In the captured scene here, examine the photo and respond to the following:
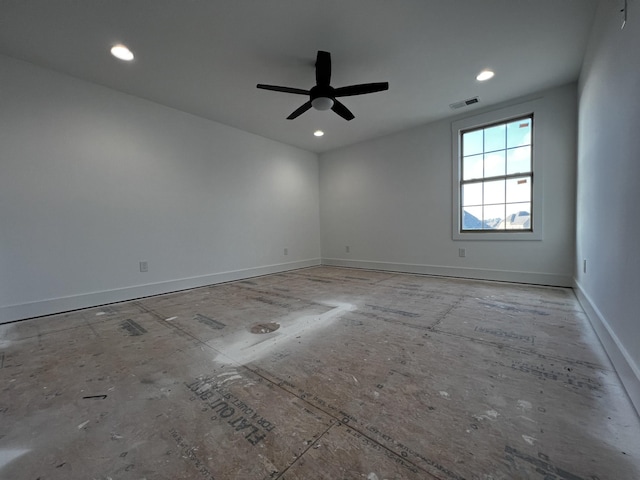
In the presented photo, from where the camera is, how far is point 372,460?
0.97 metres

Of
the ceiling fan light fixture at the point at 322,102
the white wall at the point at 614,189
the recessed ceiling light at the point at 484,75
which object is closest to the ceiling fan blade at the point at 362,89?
the ceiling fan light fixture at the point at 322,102

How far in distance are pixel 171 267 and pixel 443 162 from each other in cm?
486

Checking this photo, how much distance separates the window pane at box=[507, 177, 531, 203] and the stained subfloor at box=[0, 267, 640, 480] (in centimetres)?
187

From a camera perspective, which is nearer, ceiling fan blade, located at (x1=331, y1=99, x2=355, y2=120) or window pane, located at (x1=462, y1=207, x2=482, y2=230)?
ceiling fan blade, located at (x1=331, y1=99, x2=355, y2=120)

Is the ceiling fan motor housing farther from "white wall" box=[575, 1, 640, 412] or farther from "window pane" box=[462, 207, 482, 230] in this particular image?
"window pane" box=[462, 207, 482, 230]

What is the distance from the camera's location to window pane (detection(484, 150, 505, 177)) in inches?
158

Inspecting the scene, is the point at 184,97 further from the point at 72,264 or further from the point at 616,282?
the point at 616,282

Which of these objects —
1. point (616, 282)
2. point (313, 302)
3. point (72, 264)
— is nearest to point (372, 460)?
point (616, 282)

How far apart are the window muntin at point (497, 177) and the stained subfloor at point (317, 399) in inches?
70.8

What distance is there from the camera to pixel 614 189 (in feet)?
5.65

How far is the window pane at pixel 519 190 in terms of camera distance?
3801mm

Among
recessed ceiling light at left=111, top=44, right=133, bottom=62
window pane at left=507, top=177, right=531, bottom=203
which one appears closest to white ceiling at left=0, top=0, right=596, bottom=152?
recessed ceiling light at left=111, top=44, right=133, bottom=62

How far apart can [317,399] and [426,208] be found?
4197mm

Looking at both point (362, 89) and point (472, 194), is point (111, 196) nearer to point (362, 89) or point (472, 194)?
point (362, 89)
